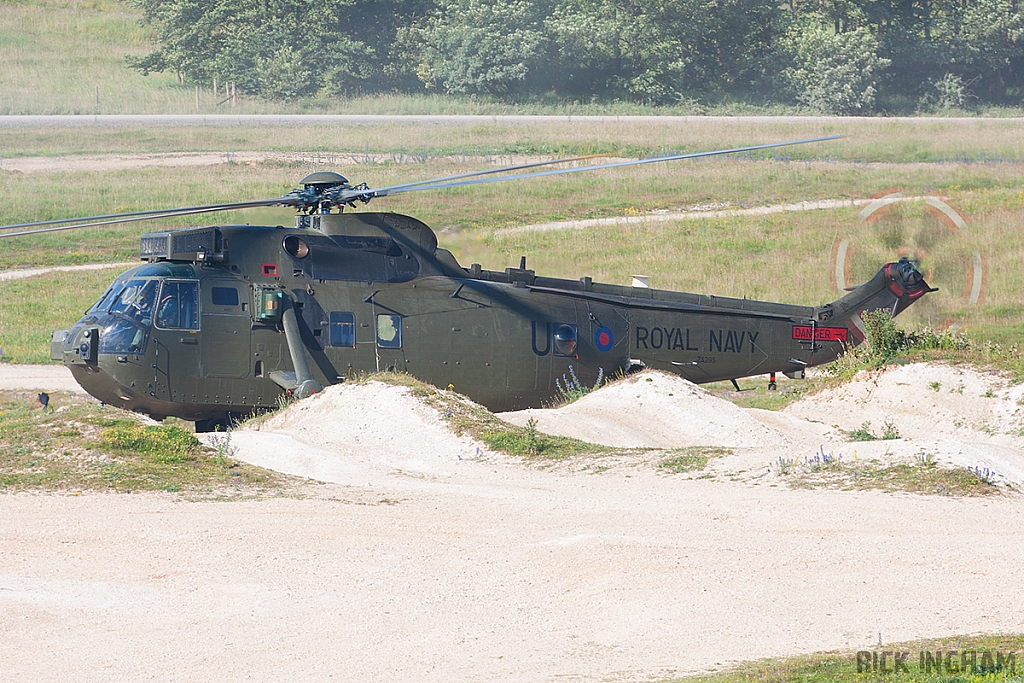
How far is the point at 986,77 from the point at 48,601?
73419 mm

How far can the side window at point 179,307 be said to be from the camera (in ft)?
62.3

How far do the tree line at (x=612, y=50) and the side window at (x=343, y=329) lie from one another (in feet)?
169

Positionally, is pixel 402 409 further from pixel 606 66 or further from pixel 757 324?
pixel 606 66

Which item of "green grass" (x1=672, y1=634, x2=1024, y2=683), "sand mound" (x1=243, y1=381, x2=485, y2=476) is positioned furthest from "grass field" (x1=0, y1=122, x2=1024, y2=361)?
"green grass" (x1=672, y1=634, x2=1024, y2=683)

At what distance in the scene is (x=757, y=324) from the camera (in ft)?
78.9

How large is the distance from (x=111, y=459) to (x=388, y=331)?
619 centimetres

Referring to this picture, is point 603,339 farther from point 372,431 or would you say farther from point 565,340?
point 372,431

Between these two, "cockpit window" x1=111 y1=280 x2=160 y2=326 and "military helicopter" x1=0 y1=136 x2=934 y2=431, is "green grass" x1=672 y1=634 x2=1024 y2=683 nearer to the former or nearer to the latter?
"military helicopter" x1=0 y1=136 x2=934 y2=431

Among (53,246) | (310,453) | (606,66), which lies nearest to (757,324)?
(310,453)

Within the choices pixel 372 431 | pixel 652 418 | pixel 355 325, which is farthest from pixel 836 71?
pixel 372 431

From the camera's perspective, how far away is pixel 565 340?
22156mm

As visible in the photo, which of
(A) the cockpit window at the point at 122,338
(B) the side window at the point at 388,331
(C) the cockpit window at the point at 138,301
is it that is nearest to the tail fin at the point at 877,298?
(B) the side window at the point at 388,331

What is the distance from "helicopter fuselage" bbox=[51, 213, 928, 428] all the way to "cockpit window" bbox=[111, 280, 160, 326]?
0.02m

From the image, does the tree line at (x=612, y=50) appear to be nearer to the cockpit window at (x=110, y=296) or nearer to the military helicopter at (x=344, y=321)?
the military helicopter at (x=344, y=321)
